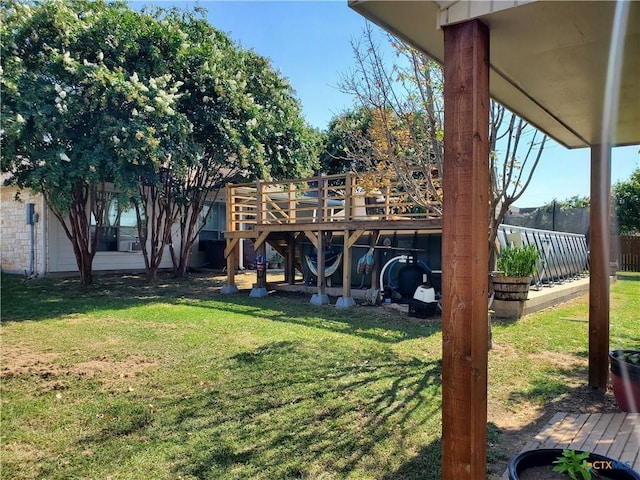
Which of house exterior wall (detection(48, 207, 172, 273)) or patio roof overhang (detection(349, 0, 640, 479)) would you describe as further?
house exterior wall (detection(48, 207, 172, 273))

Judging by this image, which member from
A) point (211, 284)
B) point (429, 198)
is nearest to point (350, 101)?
point (429, 198)

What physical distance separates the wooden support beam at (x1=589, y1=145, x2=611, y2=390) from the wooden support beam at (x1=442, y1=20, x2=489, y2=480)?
2487 millimetres

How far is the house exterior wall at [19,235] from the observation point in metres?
12.2

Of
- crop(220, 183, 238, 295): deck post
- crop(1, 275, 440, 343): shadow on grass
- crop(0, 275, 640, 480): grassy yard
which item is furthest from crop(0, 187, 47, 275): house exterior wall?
crop(0, 275, 640, 480): grassy yard

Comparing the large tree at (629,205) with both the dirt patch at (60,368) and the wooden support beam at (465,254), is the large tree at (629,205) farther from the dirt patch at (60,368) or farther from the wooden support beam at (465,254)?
the wooden support beam at (465,254)

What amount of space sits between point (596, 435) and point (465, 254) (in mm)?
1941

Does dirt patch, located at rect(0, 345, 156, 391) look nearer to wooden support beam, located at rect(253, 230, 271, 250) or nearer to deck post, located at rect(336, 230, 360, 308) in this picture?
deck post, located at rect(336, 230, 360, 308)

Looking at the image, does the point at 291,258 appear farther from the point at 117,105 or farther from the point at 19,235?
the point at 19,235

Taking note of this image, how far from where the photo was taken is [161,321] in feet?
21.7

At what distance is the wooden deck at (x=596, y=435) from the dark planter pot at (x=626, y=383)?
0.09 metres

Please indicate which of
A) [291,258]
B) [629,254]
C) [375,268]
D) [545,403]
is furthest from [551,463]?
[629,254]

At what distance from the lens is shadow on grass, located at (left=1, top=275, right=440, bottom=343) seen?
635 cm

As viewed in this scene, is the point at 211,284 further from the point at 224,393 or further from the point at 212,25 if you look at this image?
the point at 224,393

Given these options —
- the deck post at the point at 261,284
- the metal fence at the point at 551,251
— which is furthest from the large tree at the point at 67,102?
the metal fence at the point at 551,251
